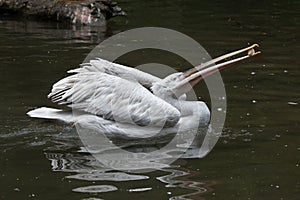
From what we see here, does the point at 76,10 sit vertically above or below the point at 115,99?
above

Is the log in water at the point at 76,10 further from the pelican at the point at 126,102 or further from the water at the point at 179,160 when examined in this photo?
the pelican at the point at 126,102

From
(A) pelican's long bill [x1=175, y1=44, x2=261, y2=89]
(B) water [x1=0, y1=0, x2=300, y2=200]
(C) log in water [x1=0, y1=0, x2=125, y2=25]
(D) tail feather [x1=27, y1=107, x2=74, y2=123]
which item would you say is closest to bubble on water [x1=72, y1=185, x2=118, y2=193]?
(B) water [x1=0, y1=0, x2=300, y2=200]

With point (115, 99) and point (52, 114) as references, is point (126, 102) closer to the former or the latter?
→ point (115, 99)

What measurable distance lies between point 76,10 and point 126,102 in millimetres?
5910

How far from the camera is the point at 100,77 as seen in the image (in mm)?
6184

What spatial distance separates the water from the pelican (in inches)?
9.0

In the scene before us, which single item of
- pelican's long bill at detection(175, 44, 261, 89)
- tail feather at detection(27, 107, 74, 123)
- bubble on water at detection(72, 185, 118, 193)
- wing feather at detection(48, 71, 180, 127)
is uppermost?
pelican's long bill at detection(175, 44, 261, 89)

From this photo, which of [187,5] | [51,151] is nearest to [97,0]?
[187,5]

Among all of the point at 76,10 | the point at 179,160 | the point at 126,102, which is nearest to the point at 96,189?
the point at 179,160

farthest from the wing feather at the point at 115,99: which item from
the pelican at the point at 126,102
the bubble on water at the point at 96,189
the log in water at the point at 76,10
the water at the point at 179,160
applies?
the log in water at the point at 76,10

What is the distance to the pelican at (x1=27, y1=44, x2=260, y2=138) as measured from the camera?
5.99 metres

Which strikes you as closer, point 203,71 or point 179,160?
point 179,160

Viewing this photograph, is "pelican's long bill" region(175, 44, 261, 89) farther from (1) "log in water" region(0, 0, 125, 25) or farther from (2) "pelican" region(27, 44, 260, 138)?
(1) "log in water" region(0, 0, 125, 25)

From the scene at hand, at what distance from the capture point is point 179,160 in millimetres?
5582
